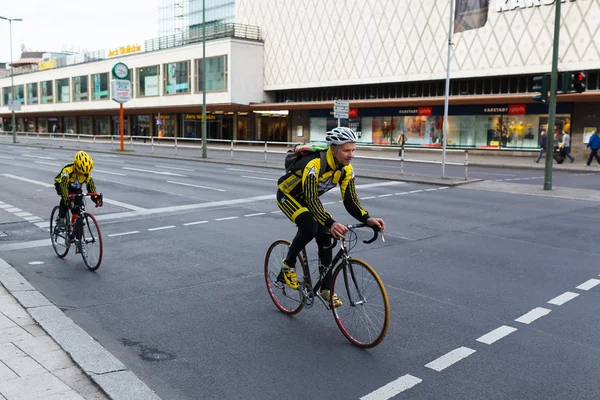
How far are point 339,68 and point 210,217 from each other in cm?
3558

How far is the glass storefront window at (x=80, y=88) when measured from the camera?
67.8 m

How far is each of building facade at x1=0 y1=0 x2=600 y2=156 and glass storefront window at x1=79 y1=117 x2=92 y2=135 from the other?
944 cm

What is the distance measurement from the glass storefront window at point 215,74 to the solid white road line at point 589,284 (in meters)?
45.3

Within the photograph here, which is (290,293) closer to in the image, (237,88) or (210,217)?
(210,217)

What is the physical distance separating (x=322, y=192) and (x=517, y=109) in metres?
33.4

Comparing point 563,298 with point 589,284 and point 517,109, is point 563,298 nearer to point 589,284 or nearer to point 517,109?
point 589,284

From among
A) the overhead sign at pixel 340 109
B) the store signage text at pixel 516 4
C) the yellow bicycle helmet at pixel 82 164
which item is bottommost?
the yellow bicycle helmet at pixel 82 164

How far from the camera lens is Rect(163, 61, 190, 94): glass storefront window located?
175 ft

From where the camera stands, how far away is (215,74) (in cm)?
5097

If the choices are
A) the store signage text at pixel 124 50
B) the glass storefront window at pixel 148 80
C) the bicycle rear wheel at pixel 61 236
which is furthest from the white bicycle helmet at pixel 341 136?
the store signage text at pixel 124 50

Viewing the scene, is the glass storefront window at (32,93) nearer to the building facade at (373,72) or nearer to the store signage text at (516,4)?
the building facade at (373,72)

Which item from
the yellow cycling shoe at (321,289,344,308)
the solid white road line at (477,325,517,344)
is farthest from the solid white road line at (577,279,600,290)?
the yellow cycling shoe at (321,289,344,308)

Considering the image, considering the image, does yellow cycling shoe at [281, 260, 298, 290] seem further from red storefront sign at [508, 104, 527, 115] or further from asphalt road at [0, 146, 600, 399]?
red storefront sign at [508, 104, 527, 115]

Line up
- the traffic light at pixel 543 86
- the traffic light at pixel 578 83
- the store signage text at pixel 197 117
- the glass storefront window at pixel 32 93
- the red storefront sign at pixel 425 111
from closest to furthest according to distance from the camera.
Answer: the traffic light at pixel 578 83 → the traffic light at pixel 543 86 → the red storefront sign at pixel 425 111 → the store signage text at pixel 197 117 → the glass storefront window at pixel 32 93
